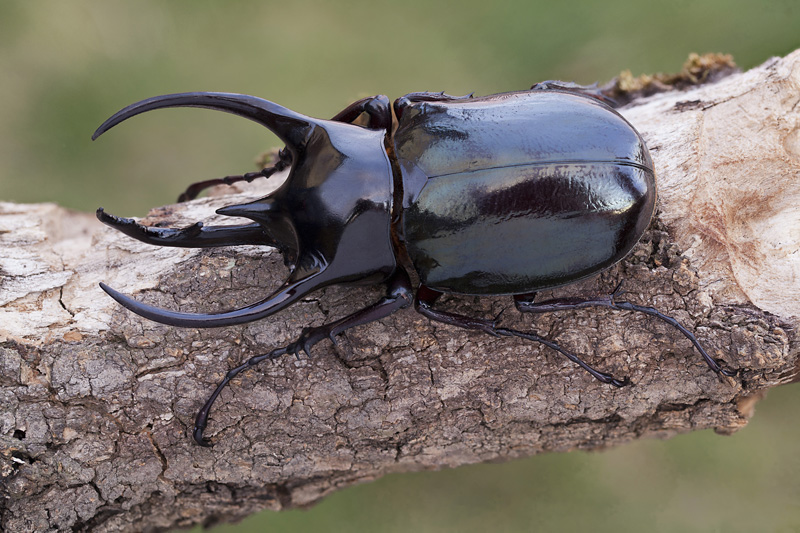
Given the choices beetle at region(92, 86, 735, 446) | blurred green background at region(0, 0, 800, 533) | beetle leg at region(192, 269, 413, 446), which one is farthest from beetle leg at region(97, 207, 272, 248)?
blurred green background at region(0, 0, 800, 533)

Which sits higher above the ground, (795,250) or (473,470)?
(795,250)

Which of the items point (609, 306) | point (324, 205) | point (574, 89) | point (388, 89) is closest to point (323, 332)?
point (324, 205)

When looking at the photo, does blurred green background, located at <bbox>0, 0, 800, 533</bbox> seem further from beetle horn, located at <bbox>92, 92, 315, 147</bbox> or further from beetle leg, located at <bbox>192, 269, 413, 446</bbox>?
beetle leg, located at <bbox>192, 269, 413, 446</bbox>

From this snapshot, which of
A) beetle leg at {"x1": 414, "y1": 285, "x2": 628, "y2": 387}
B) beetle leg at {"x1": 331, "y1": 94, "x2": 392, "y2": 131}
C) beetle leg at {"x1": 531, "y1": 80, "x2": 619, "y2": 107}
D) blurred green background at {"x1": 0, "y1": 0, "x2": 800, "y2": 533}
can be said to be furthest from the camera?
blurred green background at {"x1": 0, "y1": 0, "x2": 800, "y2": 533}

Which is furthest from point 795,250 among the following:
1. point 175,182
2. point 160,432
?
point 175,182

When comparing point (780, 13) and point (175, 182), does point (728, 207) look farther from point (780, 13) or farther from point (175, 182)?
point (175, 182)

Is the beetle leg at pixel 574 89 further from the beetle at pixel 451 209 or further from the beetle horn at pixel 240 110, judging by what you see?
the beetle horn at pixel 240 110
